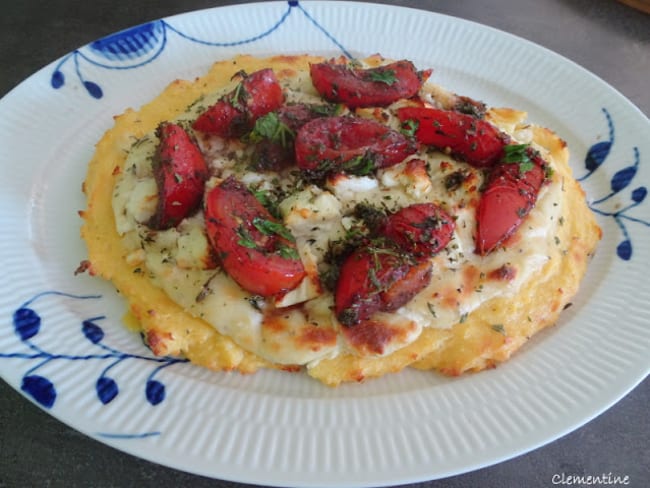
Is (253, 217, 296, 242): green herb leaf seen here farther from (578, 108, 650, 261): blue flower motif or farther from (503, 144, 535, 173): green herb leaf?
(578, 108, 650, 261): blue flower motif

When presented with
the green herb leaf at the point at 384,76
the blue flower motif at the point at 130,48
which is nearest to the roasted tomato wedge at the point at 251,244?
the green herb leaf at the point at 384,76

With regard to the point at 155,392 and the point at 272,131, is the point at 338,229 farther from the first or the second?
the point at 155,392

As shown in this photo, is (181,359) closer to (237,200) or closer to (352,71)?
(237,200)

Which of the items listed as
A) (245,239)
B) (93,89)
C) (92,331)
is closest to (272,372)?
(245,239)

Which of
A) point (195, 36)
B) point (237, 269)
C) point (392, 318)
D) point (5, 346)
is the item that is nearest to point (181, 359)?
point (237, 269)

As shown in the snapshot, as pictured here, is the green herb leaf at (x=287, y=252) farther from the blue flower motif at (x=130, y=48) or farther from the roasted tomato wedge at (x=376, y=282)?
the blue flower motif at (x=130, y=48)

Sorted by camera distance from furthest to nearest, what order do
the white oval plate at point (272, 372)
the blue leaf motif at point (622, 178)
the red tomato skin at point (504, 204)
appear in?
the blue leaf motif at point (622, 178)
the red tomato skin at point (504, 204)
the white oval plate at point (272, 372)

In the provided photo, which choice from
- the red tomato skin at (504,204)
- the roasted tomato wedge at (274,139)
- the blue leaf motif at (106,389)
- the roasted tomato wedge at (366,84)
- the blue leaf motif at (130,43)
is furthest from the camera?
the blue leaf motif at (130,43)
